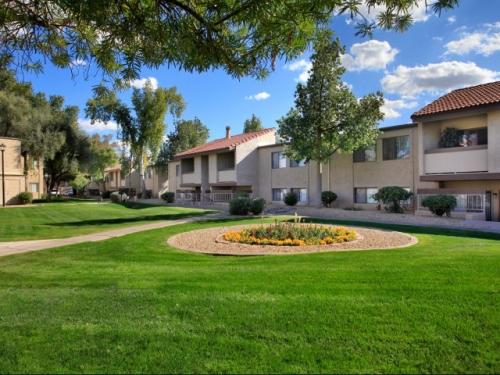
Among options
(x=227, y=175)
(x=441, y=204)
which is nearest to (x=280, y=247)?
(x=441, y=204)

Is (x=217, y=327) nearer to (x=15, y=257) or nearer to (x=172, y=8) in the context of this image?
(x=172, y=8)

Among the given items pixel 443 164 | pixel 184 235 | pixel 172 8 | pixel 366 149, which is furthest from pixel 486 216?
pixel 172 8

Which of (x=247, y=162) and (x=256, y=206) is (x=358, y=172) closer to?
(x=256, y=206)

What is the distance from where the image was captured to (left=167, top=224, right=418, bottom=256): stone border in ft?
36.9

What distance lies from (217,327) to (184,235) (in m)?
10.9

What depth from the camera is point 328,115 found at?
82.5 ft

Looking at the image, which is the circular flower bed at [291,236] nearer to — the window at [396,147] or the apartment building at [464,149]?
the apartment building at [464,149]

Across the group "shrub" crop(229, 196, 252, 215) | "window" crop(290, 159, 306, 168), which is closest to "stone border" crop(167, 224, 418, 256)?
"shrub" crop(229, 196, 252, 215)

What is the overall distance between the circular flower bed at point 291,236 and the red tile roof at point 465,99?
1145cm

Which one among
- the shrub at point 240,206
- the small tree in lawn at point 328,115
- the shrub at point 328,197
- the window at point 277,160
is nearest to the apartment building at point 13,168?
the window at point 277,160

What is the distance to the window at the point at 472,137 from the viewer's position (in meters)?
21.5

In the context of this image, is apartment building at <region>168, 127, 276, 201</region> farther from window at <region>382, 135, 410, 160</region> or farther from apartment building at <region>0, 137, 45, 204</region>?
apartment building at <region>0, 137, 45, 204</region>

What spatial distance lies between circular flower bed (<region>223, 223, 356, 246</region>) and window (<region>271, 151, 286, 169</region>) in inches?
764

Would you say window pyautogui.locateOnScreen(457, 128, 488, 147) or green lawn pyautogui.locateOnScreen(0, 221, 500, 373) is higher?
window pyautogui.locateOnScreen(457, 128, 488, 147)
